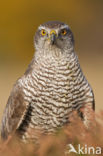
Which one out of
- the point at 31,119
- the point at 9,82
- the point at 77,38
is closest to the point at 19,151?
the point at 31,119

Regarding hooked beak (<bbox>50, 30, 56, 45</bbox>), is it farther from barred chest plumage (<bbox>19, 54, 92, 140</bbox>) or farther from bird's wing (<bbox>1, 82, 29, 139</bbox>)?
bird's wing (<bbox>1, 82, 29, 139</bbox>)

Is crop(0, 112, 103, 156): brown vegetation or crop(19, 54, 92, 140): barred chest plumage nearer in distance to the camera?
crop(0, 112, 103, 156): brown vegetation

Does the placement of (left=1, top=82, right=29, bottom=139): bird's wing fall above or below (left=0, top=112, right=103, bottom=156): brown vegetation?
below

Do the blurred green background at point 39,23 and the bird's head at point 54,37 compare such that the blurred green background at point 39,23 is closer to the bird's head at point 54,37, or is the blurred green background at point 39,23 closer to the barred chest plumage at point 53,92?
the bird's head at point 54,37

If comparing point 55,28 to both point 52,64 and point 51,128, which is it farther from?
point 51,128

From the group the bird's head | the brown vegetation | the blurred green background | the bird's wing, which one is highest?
the bird's head

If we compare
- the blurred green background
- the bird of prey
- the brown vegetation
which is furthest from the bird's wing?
the blurred green background

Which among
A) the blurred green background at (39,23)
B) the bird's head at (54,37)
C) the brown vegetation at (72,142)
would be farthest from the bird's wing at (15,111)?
the blurred green background at (39,23)
